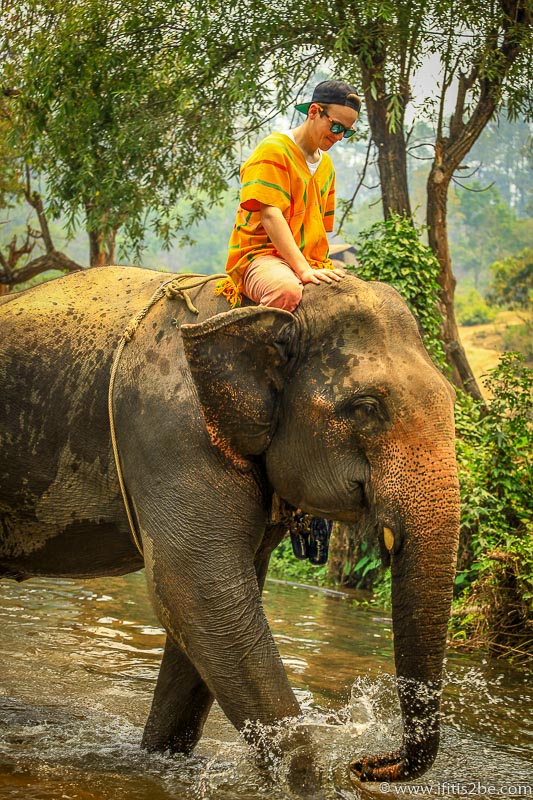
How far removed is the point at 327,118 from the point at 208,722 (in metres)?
2.62

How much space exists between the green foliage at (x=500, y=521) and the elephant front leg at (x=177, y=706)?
3.03 metres

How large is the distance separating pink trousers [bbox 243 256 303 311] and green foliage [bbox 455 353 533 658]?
3645mm

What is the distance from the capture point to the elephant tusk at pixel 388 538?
3.08m

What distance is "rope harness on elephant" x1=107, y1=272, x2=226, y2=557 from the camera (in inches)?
140

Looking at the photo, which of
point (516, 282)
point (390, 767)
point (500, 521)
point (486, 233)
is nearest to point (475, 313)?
point (516, 282)

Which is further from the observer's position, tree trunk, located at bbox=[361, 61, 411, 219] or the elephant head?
tree trunk, located at bbox=[361, 61, 411, 219]

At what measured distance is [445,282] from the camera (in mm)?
12289

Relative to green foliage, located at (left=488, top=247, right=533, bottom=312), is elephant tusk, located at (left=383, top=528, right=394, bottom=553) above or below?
below

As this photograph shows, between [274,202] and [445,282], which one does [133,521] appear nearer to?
[274,202]

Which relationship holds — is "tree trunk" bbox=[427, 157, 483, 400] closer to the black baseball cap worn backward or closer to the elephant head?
the black baseball cap worn backward

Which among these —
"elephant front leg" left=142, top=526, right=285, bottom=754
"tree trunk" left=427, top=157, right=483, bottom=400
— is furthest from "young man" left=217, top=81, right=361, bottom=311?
"tree trunk" left=427, top=157, right=483, bottom=400

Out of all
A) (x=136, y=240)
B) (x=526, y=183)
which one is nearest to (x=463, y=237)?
(x=526, y=183)

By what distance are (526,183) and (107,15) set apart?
70631 millimetres

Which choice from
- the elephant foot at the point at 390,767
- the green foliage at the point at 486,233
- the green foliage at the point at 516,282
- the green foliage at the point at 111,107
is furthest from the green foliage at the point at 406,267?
the green foliage at the point at 486,233
